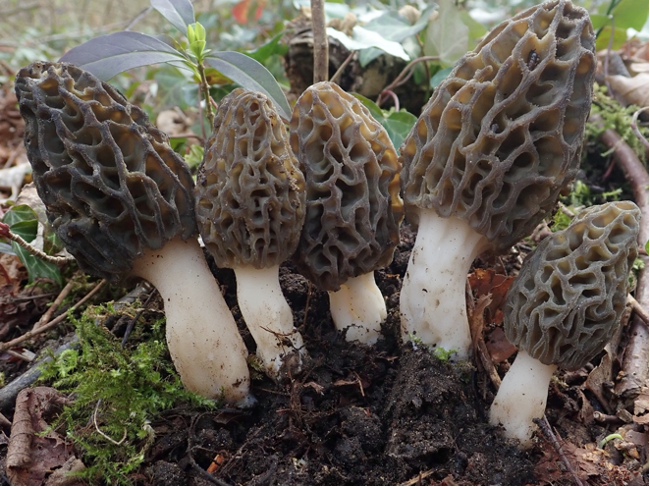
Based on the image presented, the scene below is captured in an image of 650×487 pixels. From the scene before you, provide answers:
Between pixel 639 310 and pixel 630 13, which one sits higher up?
pixel 630 13

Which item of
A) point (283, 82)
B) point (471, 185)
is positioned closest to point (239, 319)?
point (471, 185)

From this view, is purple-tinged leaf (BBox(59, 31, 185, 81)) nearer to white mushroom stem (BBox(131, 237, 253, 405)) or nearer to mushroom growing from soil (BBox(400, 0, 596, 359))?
white mushroom stem (BBox(131, 237, 253, 405))

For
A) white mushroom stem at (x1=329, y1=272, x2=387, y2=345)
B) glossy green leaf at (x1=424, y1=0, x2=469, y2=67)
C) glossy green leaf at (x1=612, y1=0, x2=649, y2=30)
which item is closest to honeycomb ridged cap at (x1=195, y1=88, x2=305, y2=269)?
white mushroom stem at (x1=329, y1=272, x2=387, y2=345)

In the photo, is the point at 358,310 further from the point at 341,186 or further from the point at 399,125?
the point at 399,125

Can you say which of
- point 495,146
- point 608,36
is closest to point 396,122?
point 495,146

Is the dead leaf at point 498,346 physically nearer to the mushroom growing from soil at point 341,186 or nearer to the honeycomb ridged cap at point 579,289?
the honeycomb ridged cap at point 579,289
